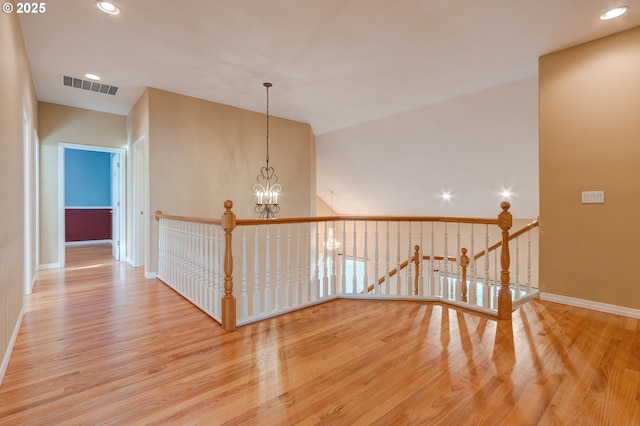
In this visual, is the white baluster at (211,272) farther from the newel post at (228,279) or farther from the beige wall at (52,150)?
the beige wall at (52,150)

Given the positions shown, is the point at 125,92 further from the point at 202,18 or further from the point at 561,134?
the point at 561,134

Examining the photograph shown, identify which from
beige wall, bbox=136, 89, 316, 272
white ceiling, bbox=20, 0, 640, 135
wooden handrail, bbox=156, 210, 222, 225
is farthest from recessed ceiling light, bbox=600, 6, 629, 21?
beige wall, bbox=136, 89, 316, 272

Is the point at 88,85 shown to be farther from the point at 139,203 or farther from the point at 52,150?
the point at 139,203

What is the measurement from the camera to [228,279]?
8.17 ft

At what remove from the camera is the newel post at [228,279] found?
243 cm

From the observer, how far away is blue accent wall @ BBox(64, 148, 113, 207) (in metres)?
7.17

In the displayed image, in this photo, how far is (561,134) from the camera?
3113mm

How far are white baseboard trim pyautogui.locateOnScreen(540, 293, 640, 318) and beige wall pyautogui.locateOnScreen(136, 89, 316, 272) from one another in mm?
3868

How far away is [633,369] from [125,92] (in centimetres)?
583

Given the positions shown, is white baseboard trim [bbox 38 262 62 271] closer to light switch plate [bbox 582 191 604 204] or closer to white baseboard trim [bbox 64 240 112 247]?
white baseboard trim [bbox 64 240 112 247]

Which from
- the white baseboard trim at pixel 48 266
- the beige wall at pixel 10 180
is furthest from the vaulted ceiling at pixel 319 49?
the white baseboard trim at pixel 48 266

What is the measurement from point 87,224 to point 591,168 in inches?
367

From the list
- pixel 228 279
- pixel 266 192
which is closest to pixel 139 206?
pixel 266 192

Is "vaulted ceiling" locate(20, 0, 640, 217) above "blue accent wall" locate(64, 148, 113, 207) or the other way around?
above
